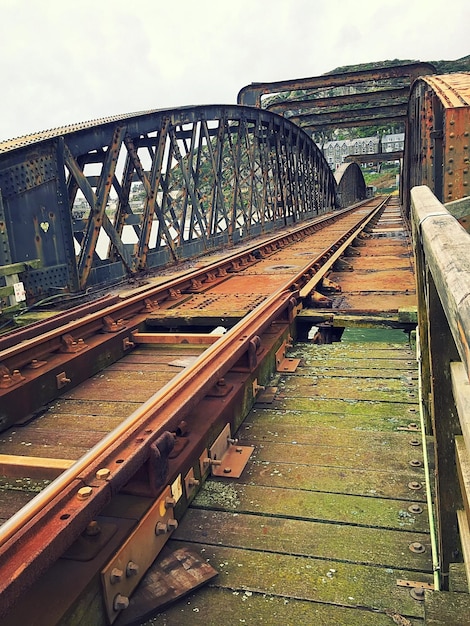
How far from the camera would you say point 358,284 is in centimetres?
737

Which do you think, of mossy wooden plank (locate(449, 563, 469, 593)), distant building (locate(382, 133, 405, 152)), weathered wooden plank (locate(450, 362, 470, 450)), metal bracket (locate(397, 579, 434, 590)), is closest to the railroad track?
metal bracket (locate(397, 579, 434, 590))

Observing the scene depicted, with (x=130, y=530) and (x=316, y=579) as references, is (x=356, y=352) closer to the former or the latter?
(x=316, y=579)

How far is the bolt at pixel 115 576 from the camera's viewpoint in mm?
1862

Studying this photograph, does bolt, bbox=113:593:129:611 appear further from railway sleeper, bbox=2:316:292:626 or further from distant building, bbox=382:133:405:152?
distant building, bbox=382:133:405:152

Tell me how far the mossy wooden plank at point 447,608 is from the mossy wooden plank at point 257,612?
0.49ft

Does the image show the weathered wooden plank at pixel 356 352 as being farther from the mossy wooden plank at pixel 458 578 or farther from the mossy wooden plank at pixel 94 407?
the mossy wooden plank at pixel 458 578

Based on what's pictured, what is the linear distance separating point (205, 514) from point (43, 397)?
186 centimetres

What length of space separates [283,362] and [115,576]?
9.32ft

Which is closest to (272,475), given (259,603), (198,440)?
(198,440)

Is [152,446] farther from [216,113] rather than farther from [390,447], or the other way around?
[216,113]

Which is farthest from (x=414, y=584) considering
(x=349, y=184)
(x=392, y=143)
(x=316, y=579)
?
(x=392, y=143)

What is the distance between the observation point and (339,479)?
271 centimetres

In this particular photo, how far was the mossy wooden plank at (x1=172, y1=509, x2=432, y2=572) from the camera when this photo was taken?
2.12 metres

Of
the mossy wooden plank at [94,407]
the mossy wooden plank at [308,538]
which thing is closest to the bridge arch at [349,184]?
the mossy wooden plank at [94,407]
